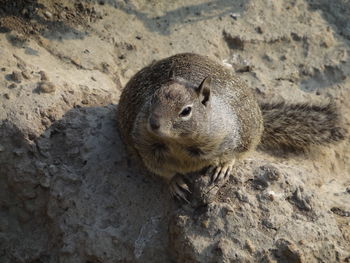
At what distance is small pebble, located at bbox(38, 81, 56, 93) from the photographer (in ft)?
14.3

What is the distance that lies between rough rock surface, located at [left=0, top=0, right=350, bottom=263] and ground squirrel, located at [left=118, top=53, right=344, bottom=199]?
0.47ft

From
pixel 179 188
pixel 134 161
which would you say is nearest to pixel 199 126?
pixel 179 188

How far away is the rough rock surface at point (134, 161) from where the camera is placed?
3652mm

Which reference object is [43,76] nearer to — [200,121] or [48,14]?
[48,14]

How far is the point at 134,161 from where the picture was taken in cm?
424

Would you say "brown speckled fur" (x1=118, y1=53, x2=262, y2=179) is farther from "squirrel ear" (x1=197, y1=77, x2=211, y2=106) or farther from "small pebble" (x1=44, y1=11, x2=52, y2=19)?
"small pebble" (x1=44, y1=11, x2=52, y2=19)

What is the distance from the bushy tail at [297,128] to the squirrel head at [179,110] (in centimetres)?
119

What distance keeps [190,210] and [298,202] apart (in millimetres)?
740

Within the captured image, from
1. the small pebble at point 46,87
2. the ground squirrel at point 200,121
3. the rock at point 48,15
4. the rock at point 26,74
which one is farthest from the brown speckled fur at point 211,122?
the rock at point 48,15

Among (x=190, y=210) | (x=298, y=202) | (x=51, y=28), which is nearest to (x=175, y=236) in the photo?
(x=190, y=210)

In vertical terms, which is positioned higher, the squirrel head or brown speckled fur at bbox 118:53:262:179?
the squirrel head

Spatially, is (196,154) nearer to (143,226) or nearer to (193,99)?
(193,99)

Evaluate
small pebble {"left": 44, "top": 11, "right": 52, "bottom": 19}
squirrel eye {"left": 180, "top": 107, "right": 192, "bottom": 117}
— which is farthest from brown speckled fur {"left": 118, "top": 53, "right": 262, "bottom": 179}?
small pebble {"left": 44, "top": 11, "right": 52, "bottom": 19}

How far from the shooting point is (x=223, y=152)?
12.4ft
